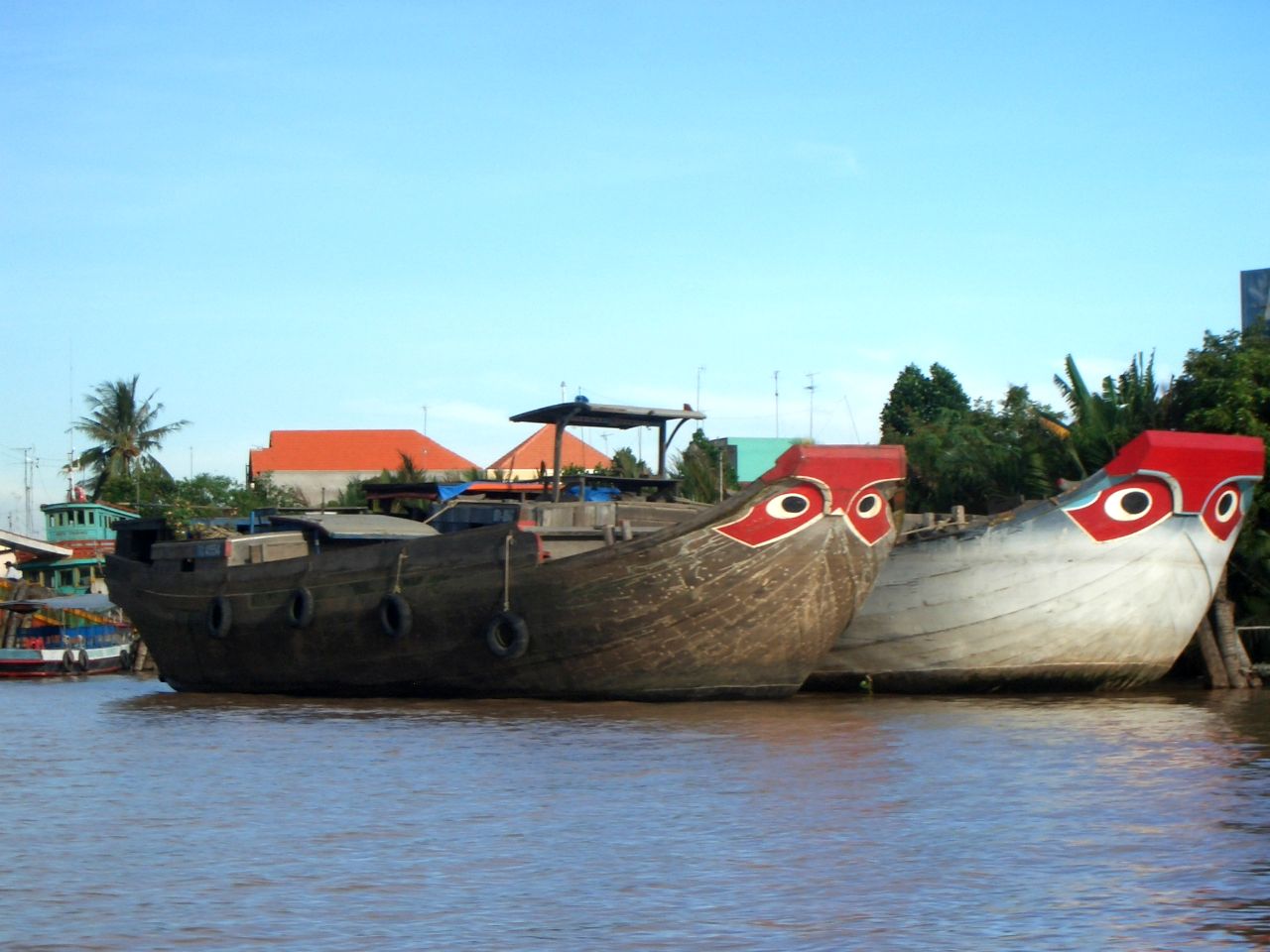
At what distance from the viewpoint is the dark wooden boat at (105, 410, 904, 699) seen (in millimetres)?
13609

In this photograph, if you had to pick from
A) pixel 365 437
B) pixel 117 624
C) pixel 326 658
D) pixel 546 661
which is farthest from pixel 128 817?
pixel 365 437

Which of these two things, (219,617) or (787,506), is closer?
(787,506)

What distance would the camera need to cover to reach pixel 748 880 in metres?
6.66

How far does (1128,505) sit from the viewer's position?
48.5ft

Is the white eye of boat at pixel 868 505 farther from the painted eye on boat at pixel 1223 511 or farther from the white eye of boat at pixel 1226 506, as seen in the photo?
the white eye of boat at pixel 1226 506

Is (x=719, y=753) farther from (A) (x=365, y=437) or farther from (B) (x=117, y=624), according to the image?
A: (A) (x=365, y=437)

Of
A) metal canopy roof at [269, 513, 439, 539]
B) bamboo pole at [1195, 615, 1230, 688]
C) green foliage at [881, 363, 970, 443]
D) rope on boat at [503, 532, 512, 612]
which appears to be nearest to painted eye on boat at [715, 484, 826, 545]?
rope on boat at [503, 532, 512, 612]

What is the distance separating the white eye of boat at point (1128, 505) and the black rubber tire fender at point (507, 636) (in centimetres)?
557

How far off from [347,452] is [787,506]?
50383 millimetres

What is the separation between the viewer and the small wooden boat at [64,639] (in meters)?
28.7

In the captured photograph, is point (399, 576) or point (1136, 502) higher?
point (1136, 502)

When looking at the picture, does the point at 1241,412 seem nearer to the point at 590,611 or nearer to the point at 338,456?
the point at 590,611

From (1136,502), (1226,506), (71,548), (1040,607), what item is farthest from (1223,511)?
(71,548)

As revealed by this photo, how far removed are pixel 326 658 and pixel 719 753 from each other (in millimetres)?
6642
